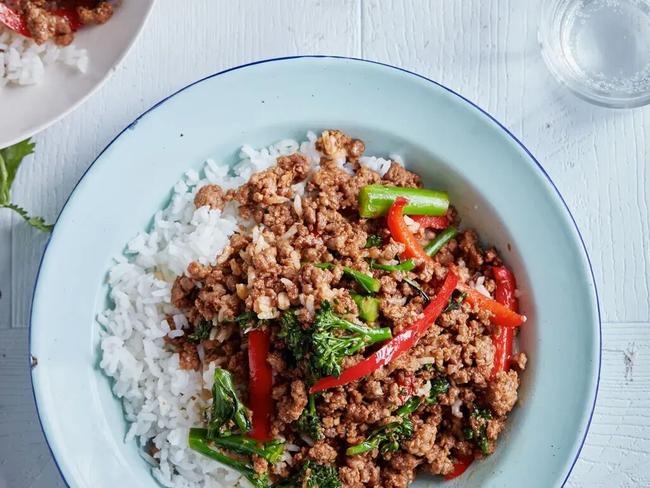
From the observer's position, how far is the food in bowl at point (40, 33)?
3.34 m

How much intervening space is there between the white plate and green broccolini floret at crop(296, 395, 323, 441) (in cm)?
157

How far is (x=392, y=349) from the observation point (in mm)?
3084

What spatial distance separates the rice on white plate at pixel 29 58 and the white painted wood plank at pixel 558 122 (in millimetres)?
1325

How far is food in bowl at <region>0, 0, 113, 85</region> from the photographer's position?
3336 mm

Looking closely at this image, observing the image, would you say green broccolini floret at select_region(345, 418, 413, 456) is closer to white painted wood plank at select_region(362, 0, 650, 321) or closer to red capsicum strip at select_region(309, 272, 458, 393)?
red capsicum strip at select_region(309, 272, 458, 393)

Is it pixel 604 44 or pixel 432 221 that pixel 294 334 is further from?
pixel 604 44

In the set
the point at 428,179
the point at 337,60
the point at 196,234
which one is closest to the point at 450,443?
the point at 428,179

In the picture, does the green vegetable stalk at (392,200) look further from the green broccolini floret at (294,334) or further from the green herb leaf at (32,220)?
A: the green herb leaf at (32,220)

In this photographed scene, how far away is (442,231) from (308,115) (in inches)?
30.5

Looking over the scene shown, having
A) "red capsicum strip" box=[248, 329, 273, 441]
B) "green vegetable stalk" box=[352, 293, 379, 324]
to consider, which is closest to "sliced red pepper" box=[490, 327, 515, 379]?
"green vegetable stalk" box=[352, 293, 379, 324]

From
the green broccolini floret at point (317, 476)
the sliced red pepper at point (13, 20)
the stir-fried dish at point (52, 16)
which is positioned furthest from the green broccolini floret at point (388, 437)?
the sliced red pepper at point (13, 20)

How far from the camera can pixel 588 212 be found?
3.76 m

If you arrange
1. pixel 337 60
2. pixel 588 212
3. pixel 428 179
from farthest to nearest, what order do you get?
pixel 588 212, pixel 428 179, pixel 337 60

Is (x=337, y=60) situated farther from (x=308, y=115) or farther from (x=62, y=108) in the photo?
(x=62, y=108)
